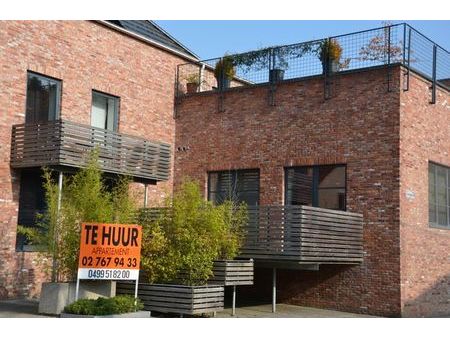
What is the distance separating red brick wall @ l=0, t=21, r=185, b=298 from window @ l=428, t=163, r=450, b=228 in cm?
696

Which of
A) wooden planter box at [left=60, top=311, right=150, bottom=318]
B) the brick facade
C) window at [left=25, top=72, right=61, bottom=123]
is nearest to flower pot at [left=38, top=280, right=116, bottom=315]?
wooden planter box at [left=60, top=311, right=150, bottom=318]

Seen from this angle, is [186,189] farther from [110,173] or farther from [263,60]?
[263,60]

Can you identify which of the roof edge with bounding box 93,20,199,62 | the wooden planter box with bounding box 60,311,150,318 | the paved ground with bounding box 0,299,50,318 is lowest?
the paved ground with bounding box 0,299,50,318

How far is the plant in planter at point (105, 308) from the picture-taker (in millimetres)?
12281

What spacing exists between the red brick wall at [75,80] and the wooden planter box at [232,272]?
2.62 meters

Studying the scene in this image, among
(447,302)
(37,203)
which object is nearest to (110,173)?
(37,203)

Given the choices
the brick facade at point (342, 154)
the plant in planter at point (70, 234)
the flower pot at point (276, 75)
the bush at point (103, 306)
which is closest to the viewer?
the bush at point (103, 306)

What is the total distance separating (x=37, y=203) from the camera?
16.8m

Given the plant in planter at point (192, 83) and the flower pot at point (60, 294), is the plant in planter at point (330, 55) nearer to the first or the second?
the plant in planter at point (192, 83)

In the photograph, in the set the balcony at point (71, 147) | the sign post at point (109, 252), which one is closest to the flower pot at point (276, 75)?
the balcony at point (71, 147)

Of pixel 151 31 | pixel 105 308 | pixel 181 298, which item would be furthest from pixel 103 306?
pixel 151 31

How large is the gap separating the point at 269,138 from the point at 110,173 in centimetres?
458

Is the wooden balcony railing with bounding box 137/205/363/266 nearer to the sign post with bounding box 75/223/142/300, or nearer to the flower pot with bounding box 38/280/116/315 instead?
the sign post with bounding box 75/223/142/300

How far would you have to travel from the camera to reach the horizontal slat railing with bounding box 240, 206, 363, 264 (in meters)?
15.0
